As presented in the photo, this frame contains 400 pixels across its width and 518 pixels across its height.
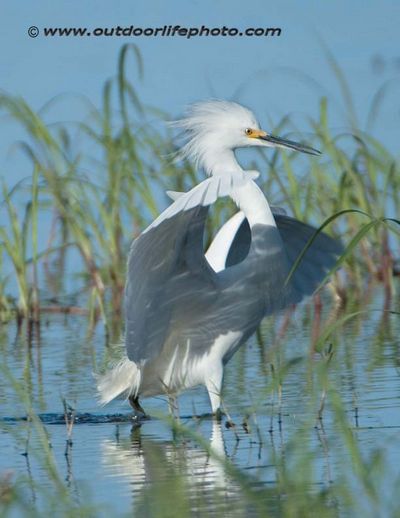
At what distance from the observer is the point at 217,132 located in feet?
24.6

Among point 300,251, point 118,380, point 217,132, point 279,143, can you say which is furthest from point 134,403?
point 279,143

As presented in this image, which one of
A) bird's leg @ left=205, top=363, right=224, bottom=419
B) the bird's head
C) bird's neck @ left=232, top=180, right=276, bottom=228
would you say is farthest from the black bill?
bird's leg @ left=205, top=363, right=224, bottom=419

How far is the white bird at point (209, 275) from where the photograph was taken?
6352 millimetres

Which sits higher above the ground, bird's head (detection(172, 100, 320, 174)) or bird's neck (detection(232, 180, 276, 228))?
bird's head (detection(172, 100, 320, 174))

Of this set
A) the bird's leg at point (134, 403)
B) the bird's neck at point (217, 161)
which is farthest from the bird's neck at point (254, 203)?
the bird's leg at point (134, 403)

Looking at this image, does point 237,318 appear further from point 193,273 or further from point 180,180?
point 180,180

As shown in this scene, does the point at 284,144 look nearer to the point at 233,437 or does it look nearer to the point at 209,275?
the point at 209,275

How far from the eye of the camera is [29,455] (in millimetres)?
5922

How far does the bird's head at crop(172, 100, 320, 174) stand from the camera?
7473 millimetres

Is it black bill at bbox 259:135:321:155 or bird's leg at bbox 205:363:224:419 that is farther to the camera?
black bill at bbox 259:135:321:155

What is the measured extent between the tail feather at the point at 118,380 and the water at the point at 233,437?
0.13 meters

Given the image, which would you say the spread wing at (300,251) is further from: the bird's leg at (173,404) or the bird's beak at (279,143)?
the bird's leg at (173,404)

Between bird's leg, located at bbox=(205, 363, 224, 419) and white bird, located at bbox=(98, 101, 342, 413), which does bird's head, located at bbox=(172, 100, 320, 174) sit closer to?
white bird, located at bbox=(98, 101, 342, 413)

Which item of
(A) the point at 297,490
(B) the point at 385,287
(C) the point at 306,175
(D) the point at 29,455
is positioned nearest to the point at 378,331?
(B) the point at 385,287
